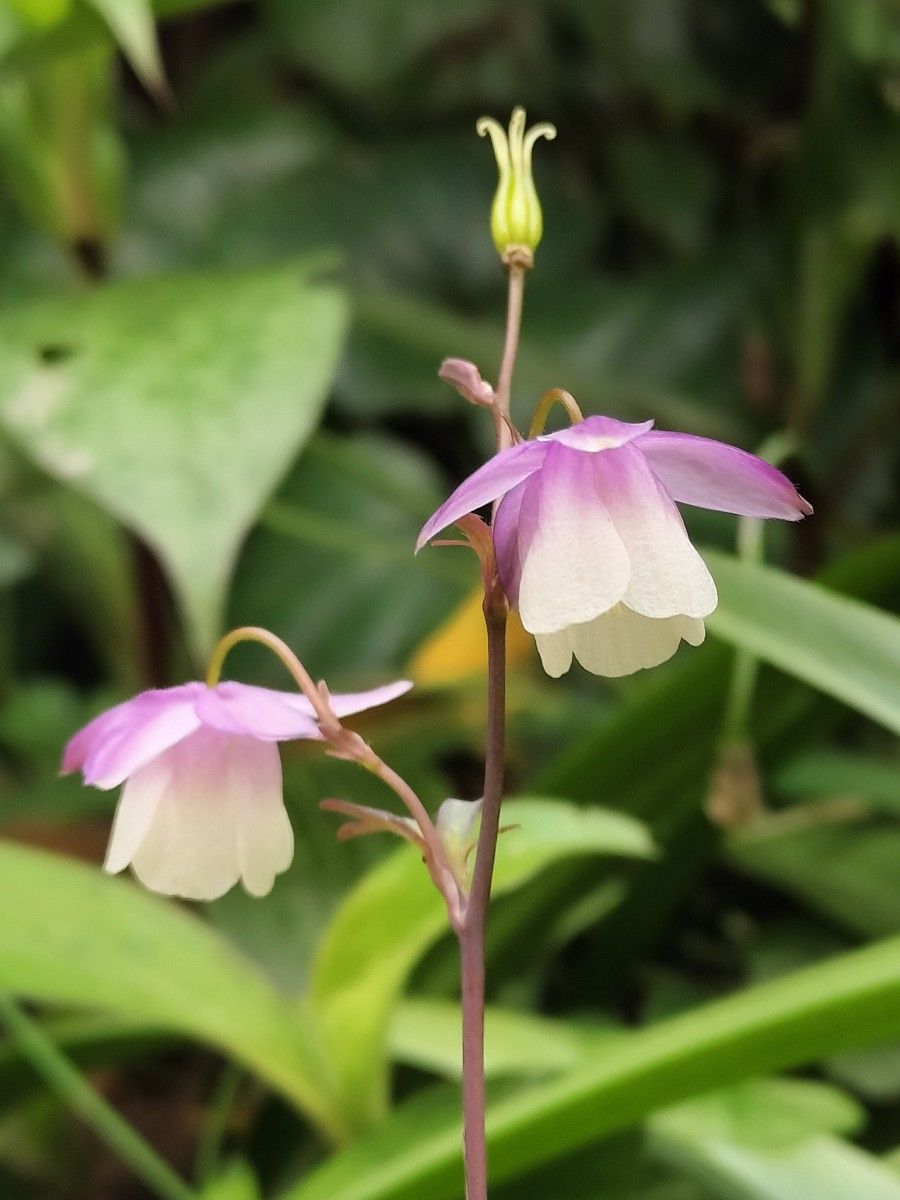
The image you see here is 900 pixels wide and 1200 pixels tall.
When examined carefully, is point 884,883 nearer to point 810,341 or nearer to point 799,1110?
point 799,1110

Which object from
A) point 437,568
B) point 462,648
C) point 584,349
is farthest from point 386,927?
point 584,349

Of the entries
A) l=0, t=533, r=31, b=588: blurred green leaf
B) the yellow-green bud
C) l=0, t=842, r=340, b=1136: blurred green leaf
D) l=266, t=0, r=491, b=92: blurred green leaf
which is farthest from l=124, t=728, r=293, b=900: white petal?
l=266, t=0, r=491, b=92: blurred green leaf

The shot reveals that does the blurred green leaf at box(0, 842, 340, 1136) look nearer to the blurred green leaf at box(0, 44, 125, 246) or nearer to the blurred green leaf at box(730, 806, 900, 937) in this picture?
the blurred green leaf at box(730, 806, 900, 937)

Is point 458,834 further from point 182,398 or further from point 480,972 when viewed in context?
point 182,398

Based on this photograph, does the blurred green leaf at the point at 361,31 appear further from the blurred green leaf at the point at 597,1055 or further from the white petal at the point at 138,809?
the white petal at the point at 138,809

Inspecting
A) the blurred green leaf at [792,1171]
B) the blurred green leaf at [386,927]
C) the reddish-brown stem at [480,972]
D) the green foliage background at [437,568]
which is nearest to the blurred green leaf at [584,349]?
the green foliage background at [437,568]

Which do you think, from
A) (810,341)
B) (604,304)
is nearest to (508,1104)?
(810,341)
